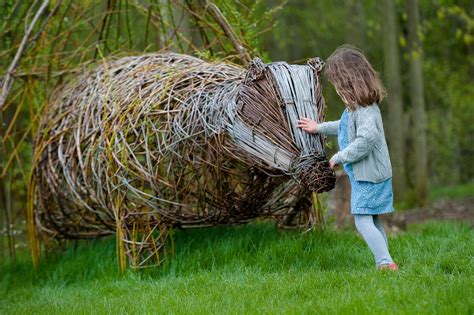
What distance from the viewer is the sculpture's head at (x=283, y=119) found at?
525cm

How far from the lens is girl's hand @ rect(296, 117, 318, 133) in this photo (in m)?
5.29

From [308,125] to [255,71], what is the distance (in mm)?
623

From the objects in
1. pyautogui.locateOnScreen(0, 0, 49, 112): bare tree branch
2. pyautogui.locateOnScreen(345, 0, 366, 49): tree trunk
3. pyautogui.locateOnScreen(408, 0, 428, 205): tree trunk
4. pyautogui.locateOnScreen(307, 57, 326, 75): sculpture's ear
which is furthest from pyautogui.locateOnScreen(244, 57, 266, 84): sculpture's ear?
pyautogui.locateOnScreen(345, 0, 366, 49): tree trunk

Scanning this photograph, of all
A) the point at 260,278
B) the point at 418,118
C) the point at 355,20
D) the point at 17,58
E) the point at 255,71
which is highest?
the point at 355,20

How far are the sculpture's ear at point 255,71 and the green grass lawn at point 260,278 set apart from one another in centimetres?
146

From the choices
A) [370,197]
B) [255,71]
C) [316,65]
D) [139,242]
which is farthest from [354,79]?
[139,242]

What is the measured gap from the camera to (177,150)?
614cm

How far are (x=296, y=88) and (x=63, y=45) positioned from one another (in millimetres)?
3913

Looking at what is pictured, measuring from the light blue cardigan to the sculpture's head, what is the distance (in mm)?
141

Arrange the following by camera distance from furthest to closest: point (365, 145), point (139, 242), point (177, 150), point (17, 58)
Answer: point (17, 58)
point (139, 242)
point (177, 150)
point (365, 145)

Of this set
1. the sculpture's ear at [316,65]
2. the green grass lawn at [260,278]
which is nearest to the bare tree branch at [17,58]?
the green grass lawn at [260,278]

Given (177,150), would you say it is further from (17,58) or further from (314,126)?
(17,58)

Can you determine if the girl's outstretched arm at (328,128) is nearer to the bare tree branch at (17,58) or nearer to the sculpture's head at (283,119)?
the sculpture's head at (283,119)

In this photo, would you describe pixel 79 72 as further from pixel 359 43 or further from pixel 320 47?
pixel 320 47
